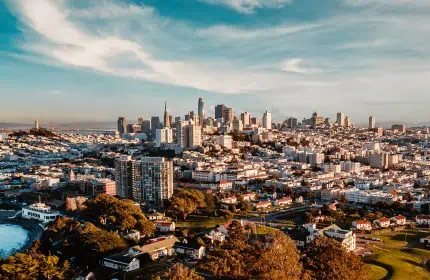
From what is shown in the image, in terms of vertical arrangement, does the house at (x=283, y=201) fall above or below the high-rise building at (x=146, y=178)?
below

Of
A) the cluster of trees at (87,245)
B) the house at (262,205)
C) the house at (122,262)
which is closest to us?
the house at (122,262)

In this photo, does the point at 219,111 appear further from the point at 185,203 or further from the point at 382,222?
the point at 382,222

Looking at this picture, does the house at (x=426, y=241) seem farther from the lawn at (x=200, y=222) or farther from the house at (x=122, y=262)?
the house at (x=122, y=262)

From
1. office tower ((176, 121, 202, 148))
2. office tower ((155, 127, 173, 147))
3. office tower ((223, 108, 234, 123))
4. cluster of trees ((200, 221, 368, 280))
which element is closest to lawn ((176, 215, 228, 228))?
cluster of trees ((200, 221, 368, 280))

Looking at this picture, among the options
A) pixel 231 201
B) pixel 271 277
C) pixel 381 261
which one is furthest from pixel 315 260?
pixel 231 201

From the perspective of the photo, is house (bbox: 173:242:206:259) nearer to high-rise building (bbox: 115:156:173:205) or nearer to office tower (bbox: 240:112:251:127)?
high-rise building (bbox: 115:156:173:205)

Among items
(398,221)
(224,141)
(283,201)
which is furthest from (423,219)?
(224,141)

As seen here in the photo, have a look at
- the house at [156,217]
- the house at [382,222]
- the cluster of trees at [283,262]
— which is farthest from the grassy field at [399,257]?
the house at [156,217]
